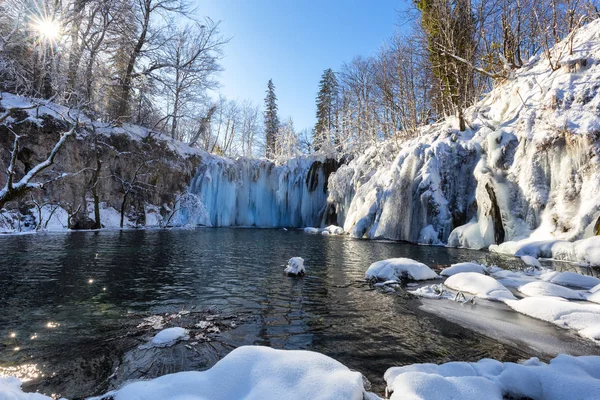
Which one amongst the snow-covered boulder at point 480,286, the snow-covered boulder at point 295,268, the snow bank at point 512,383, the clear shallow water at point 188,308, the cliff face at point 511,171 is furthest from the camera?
the cliff face at point 511,171

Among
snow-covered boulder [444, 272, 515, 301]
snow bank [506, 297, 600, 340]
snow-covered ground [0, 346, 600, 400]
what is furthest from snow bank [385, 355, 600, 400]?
snow-covered boulder [444, 272, 515, 301]

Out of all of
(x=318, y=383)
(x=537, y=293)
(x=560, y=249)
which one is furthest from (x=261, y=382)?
(x=560, y=249)

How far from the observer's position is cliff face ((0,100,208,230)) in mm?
16641

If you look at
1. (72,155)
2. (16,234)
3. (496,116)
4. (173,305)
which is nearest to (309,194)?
(496,116)

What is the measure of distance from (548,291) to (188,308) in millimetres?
6701

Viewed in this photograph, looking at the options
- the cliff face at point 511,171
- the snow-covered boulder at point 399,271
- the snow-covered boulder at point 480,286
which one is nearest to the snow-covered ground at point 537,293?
the snow-covered boulder at point 480,286

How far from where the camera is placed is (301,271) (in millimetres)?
7508

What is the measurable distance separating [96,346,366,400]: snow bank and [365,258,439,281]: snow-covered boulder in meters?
5.06

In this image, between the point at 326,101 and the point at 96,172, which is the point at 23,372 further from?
the point at 326,101

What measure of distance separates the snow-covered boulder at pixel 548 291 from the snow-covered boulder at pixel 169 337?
6.30 metres

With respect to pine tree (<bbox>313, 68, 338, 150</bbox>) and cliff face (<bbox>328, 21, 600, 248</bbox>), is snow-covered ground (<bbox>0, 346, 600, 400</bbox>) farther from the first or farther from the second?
pine tree (<bbox>313, 68, 338, 150</bbox>)

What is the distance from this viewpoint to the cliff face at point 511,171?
10922 millimetres

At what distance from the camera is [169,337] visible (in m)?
3.63

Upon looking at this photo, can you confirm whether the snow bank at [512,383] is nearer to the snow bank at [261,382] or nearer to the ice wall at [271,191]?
the snow bank at [261,382]
